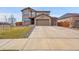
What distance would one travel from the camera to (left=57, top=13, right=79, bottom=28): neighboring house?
8.30 metres

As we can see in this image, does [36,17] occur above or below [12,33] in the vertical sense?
above

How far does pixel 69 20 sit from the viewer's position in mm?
8695

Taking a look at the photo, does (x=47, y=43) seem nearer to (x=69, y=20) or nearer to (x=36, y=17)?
(x=36, y=17)

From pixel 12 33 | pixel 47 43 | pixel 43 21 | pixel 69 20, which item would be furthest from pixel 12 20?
pixel 69 20

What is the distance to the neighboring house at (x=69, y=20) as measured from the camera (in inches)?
327

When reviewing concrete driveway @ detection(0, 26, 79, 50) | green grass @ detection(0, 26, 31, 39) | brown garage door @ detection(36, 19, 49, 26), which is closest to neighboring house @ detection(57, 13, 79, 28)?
concrete driveway @ detection(0, 26, 79, 50)

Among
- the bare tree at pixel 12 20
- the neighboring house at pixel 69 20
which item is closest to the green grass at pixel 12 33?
the bare tree at pixel 12 20

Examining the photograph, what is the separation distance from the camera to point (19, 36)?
8.73 m

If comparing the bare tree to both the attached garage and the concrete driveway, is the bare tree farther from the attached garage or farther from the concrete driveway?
the attached garage
